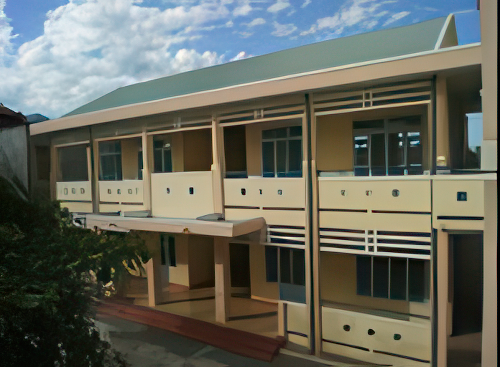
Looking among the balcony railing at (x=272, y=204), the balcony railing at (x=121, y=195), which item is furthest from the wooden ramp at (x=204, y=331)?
the balcony railing at (x=272, y=204)

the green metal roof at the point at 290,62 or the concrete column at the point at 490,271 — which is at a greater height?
the green metal roof at the point at 290,62

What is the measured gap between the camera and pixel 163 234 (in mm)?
1830

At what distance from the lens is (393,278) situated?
1.90m

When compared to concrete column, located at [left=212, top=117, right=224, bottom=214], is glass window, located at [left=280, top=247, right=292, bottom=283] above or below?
below

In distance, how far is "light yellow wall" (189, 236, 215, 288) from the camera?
6.42 feet

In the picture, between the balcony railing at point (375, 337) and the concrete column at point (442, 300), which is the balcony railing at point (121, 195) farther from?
the concrete column at point (442, 300)

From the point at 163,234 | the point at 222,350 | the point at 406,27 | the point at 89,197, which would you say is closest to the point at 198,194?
the point at 163,234

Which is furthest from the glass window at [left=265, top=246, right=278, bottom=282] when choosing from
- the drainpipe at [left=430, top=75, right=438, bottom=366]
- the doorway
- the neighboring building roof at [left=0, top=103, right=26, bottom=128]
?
the neighboring building roof at [left=0, top=103, right=26, bottom=128]

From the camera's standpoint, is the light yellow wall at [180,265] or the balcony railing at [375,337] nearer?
the balcony railing at [375,337]

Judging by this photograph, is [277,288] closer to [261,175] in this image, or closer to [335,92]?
[261,175]

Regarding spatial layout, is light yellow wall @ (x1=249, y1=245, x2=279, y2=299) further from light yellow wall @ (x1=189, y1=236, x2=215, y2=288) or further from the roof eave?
the roof eave

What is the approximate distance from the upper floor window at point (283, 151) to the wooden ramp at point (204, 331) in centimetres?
87

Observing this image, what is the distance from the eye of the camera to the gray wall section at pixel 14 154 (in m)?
1.63

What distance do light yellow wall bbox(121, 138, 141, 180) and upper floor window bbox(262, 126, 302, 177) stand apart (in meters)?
0.71
